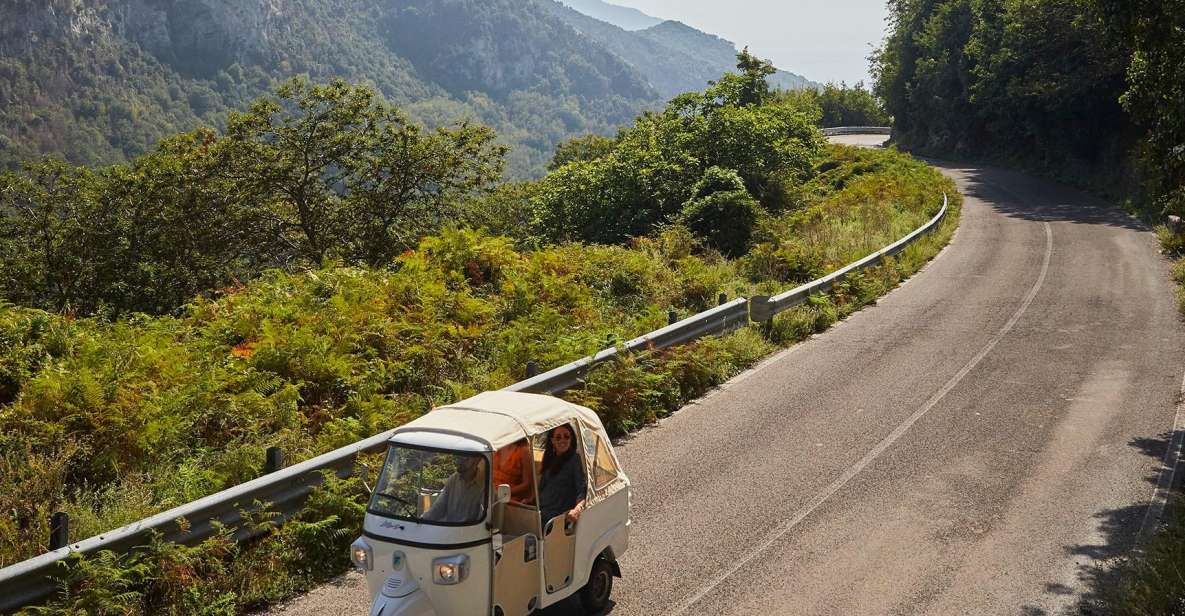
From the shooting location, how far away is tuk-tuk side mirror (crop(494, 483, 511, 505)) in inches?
245

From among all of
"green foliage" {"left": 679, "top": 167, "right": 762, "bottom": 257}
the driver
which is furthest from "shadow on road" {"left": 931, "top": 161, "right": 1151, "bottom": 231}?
the driver

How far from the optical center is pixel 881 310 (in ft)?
59.9

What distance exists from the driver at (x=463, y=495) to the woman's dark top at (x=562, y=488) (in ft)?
2.35

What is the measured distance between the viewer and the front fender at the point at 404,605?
5816 mm

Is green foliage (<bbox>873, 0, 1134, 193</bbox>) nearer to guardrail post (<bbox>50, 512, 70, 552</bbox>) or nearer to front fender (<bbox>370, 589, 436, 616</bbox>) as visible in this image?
front fender (<bbox>370, 589, 436, 616</bbox>)

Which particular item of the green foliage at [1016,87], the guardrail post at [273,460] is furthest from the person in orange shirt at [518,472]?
the green foliage at [1016,87]

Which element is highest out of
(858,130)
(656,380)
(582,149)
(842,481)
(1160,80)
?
(1160,80)

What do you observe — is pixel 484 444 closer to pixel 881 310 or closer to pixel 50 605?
pixel 50 605

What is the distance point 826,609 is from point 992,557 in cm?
192

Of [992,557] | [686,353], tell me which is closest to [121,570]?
[992,557]

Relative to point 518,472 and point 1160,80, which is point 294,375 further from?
point 1160,80

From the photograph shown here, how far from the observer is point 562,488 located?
22.8ft

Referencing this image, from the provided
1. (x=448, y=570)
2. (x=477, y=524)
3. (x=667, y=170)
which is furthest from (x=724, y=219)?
(x=448, y=570)

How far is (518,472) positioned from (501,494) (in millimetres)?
465
